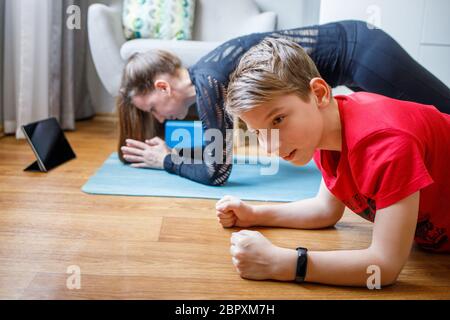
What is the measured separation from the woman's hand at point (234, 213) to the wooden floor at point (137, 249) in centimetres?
3

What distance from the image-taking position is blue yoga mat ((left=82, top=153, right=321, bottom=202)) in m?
1.39

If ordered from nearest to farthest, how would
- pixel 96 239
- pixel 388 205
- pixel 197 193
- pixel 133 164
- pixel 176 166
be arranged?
1. pixel 388 205
2. pixel 96 239
3. pixel 197 193
4. pixel 176 166
5. pixel 133 164

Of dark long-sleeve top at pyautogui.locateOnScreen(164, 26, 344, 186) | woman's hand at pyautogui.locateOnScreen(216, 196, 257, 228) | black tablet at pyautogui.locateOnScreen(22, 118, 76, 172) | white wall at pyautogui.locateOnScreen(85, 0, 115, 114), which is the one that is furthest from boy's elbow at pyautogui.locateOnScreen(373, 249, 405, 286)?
white wall at pyautogui.locateOnScreen(85, 0, 115, 114)

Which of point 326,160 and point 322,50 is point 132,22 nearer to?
point 322,50

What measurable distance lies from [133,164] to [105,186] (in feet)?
0.82

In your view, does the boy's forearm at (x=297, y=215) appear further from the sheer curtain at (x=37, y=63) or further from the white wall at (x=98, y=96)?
the white wall at (x=98, y=96)

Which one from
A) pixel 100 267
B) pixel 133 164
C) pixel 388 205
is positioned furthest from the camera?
pixel 133 164

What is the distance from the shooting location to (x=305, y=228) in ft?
3.68

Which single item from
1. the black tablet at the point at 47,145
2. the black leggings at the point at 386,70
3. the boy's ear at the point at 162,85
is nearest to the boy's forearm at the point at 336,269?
the black leggings at the point at 386,70

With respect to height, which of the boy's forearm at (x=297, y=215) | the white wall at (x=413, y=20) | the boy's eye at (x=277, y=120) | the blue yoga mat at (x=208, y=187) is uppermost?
the white wall at (x=413, y=20)

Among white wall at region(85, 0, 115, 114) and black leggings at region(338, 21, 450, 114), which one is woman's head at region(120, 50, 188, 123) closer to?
black leggings at region(338, 21, 450, 114)

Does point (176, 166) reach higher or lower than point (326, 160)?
lower

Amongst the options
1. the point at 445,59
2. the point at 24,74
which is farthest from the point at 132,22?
the point at 445,59

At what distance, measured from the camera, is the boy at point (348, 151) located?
2.46 feet
